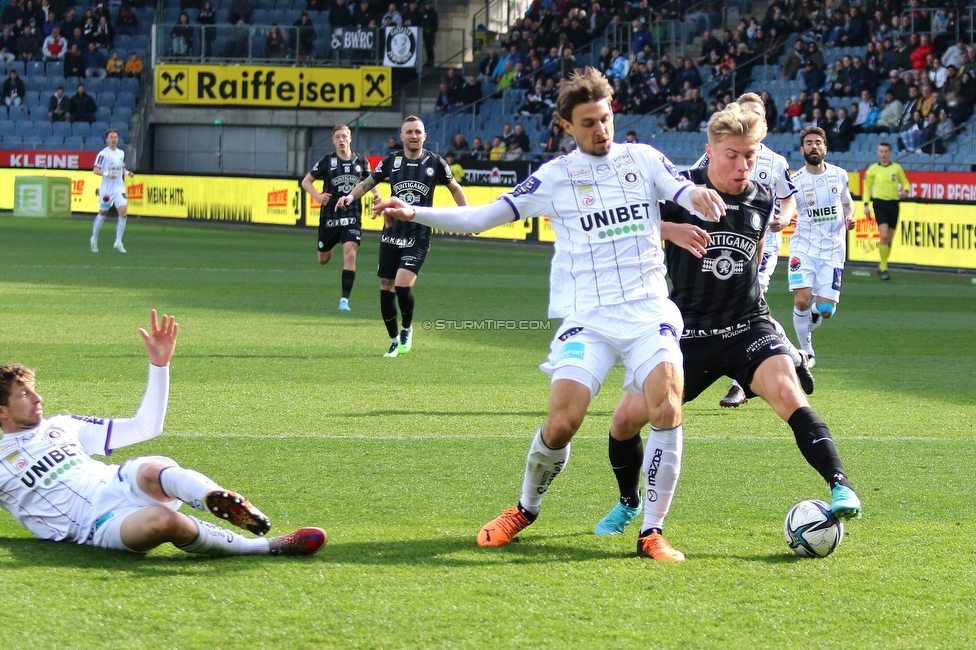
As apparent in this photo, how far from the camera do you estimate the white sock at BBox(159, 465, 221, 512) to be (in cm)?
502

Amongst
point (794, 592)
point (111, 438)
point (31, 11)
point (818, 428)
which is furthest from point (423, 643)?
point (31, 11)

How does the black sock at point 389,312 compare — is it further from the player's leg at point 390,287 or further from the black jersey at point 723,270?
the black jersey at point 723,270

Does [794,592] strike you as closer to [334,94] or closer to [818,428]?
[818,428]

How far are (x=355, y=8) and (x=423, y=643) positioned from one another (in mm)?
35360

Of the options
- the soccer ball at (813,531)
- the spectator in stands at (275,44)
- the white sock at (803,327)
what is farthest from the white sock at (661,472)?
the spectator in stands at (275,44)

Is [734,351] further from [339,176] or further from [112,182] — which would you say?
[112,182]

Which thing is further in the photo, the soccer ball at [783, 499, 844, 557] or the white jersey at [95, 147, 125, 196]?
the white jersey at [95, 147, 125, 196]

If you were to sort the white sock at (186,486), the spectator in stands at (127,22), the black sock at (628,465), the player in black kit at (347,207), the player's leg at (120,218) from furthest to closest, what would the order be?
the spectator in stands at (127,22), the player's leg at (120,218), the player in black kit at (347,207), the black sock at (628,465), the white sock at (186,486)

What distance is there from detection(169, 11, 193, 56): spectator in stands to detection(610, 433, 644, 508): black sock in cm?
3325

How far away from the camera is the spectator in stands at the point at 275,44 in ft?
121

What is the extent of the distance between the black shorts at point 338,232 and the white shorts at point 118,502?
1071 centimetres

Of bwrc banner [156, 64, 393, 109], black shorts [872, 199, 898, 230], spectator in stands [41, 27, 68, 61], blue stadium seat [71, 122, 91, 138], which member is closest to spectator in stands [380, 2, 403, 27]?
bwrc banner [156, 64, 393, 109]

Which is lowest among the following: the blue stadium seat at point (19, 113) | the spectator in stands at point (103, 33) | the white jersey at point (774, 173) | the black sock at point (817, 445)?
the black sock at point (817, 445)

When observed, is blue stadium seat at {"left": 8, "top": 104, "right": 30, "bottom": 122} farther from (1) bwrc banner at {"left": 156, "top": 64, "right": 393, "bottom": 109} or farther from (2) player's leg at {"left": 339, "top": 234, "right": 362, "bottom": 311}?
(2) player's leg at {"left": 339, "top": 234, "right": 362, "bottom": 311}
